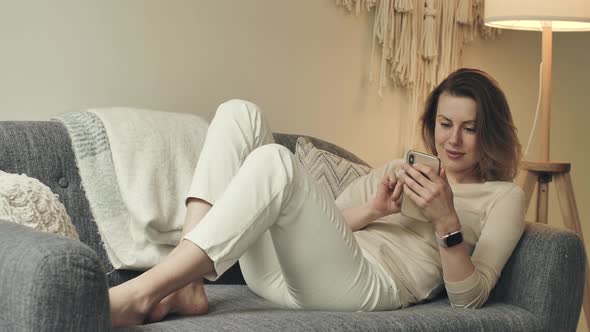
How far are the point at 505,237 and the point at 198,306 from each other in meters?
0.75

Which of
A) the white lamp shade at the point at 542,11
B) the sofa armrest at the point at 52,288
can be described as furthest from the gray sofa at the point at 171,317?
the white lamp shade at the point at 542,11

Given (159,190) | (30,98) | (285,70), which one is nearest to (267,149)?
(159,190)

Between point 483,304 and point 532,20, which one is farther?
point 532,20

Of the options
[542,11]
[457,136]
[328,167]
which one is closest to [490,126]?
[457,136]

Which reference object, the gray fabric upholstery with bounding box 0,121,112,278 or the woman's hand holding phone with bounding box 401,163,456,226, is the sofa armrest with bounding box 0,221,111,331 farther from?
the woman's hand holding phone with bounding box 401,163,456,226

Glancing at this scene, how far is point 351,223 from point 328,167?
13.6 inches

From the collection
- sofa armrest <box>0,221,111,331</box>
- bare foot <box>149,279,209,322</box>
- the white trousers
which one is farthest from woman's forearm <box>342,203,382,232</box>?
sofa armrest <box>0,221,111,331</box>

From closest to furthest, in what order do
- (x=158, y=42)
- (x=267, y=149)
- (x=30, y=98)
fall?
1. (x=267, y=149)
2. (x=30, y=98)
3. (x=158, y=42)

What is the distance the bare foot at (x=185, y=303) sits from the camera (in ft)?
5.30

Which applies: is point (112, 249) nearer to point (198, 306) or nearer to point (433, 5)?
point (198, 306)

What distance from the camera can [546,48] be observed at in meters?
2.92

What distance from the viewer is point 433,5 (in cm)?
321

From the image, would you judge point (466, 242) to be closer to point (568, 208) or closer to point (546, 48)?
point (568, 208)

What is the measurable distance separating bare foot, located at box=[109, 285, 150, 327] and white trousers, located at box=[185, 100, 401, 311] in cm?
15
